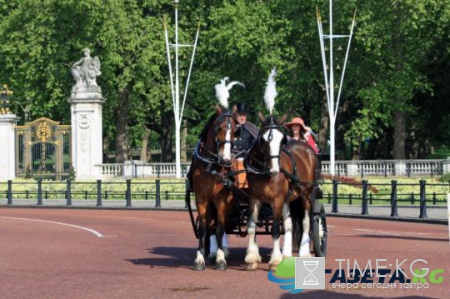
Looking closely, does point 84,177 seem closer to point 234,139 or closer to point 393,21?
point 393,21

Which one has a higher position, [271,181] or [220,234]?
[271,181]

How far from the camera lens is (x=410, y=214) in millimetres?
31422

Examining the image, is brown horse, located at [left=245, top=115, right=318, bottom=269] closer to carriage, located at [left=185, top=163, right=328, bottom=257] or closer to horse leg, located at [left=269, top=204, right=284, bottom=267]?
horse leg, located at [left=269, top=204, right=284, bottom=267]

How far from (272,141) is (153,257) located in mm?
3805

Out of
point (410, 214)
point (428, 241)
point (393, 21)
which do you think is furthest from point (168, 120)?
point (428, 241)

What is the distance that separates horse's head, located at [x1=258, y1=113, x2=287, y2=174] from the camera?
573 inches

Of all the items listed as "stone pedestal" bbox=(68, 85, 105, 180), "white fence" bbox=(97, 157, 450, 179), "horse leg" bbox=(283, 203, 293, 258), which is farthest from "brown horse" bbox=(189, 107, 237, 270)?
"white fence" bbox=(97, 157, 450, 179)

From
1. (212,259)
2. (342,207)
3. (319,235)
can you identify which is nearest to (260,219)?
(212,259)

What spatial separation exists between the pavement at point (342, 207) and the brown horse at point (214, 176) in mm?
11631

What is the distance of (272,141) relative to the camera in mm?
14609

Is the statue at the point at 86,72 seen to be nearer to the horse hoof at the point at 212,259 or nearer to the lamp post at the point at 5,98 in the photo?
the lamp post at the point at 5,98

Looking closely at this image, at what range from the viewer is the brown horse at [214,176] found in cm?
1455

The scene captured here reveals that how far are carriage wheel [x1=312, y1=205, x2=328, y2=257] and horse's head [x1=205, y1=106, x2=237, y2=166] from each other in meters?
2.37

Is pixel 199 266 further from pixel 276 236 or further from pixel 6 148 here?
pixel 6 148
